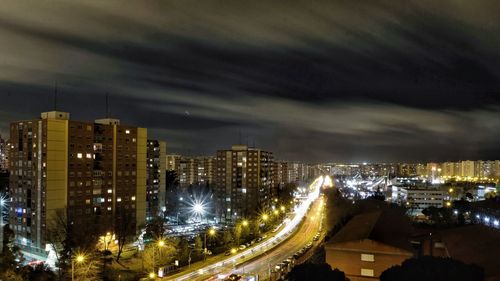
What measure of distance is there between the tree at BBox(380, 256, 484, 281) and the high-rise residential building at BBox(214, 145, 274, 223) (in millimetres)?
29715

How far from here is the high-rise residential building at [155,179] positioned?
30266 mm

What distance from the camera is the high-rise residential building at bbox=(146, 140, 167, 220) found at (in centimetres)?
3027

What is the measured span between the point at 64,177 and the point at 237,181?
19.5 metres

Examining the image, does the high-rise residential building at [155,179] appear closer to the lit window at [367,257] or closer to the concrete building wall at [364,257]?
the concrete building wall at [364,257]

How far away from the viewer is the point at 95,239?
17.7 metres

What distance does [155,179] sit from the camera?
31.1 m

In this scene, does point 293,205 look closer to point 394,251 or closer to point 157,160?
point 157,160

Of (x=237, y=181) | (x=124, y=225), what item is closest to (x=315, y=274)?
(x=124, y=225)

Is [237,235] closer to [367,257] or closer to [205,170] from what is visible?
[367,257]

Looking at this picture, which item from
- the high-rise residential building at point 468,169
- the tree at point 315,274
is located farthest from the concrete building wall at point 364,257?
the high-rise residential building at point 468,169

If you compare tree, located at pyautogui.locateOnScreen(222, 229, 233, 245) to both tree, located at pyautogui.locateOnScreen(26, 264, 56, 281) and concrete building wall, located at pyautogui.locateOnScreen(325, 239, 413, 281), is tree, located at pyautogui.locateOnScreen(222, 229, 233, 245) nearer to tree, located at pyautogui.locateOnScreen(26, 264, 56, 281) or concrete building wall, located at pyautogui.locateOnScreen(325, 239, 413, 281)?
tree, located at pyautogui.locateOnScreen(26, 264, 56, 281)

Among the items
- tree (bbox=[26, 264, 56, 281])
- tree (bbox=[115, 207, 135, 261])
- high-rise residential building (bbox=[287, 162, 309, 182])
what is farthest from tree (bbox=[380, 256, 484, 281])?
high-rise residential building (bbox=[287, 162, 309, 182])

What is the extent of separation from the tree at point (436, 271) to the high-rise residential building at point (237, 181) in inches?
1170

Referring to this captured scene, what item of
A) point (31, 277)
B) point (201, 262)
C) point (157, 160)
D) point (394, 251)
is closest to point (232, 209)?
point (157, 160)
